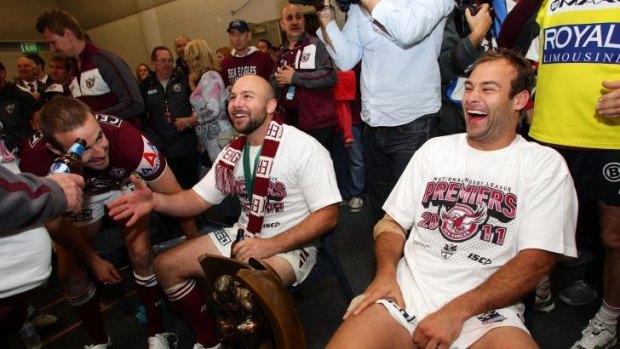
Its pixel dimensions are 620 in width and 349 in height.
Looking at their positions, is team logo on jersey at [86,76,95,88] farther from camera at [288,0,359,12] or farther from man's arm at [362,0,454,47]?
man's arm at [362,0,454,47]

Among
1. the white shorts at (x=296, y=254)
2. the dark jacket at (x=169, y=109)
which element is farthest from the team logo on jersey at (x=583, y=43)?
the dark jacket at (x=169, y=109)

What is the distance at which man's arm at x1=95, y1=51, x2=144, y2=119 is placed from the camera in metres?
2.73

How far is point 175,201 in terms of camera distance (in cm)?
194

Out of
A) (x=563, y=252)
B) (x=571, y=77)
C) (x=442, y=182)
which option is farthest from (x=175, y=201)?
(x=571, y=77)

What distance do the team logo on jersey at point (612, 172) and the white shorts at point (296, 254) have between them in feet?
4.14

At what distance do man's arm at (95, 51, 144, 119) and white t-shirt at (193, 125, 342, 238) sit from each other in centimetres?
134

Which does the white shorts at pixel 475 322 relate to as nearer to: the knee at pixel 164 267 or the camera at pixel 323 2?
the knee at pixel 164 267

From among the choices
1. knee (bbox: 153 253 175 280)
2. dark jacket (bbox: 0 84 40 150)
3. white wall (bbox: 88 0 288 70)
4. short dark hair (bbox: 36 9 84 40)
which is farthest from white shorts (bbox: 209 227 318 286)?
white wall (bbox: 88 0 288 70)

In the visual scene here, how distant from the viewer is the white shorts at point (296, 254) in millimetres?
1791

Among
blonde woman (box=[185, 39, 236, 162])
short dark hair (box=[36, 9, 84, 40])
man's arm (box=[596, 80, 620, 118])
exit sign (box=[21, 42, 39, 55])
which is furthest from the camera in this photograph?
exit sign (box=[21, 42, 39, 55])

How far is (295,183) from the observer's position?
187cm

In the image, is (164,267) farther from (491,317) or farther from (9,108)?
(9,108)

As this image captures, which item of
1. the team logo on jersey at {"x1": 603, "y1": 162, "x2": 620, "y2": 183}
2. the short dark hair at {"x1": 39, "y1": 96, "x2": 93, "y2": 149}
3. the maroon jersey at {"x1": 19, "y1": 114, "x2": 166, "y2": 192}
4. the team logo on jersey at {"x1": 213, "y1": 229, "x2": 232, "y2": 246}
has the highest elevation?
the short dark hair at {"x1": 39, "y1": 96, "x2": 93, "y2": 149}

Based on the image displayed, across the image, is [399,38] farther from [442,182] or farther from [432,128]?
[442,182]
